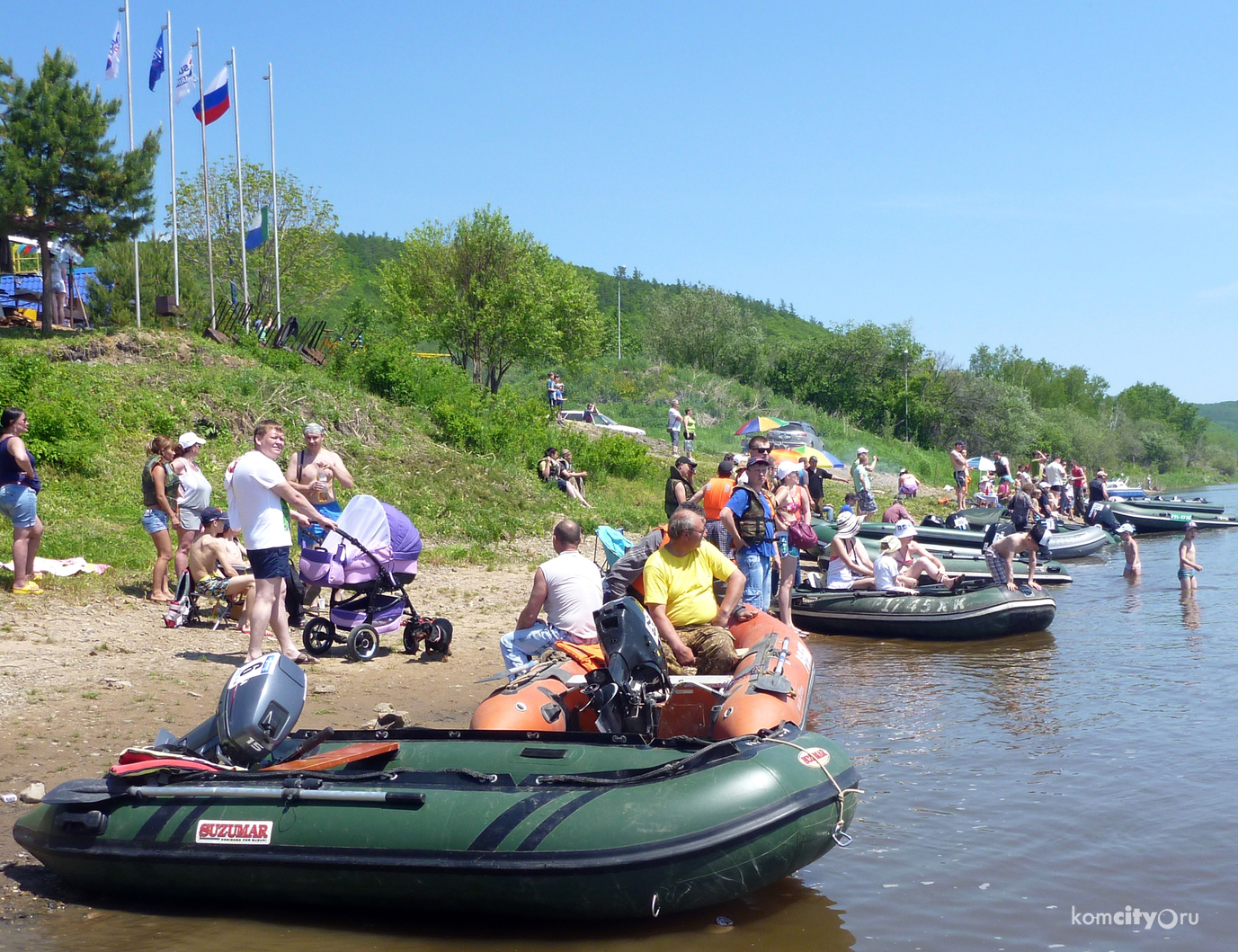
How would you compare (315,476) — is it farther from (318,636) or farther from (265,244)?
(265,244)

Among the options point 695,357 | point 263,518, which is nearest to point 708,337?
point 695,357

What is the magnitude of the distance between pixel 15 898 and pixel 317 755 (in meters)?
1.39

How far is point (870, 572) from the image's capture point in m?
13.3

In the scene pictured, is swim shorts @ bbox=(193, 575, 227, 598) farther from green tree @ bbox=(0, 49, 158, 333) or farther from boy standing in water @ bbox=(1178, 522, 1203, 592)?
boy standing in water @ bbox=(1178, 522, 1203, 592)

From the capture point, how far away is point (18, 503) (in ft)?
28.7

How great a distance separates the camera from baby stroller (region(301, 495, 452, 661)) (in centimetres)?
850

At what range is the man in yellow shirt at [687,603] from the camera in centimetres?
671

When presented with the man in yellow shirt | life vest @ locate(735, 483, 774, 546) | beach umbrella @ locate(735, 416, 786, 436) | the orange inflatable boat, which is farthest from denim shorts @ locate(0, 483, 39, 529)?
beach umbrella @ locate(735, 416, 786, 436)

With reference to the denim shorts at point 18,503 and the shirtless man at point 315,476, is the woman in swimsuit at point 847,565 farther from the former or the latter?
the denim shorts at point 18,503

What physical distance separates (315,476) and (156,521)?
1.89 m

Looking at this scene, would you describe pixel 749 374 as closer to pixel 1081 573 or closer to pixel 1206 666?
pixel 1081 573

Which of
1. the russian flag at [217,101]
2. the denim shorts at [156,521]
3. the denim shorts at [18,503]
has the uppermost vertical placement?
the russian flag at [217,101]

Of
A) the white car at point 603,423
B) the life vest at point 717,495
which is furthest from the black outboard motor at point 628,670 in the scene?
the white car at point 603,423

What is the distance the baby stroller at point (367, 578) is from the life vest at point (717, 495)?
9.36 ft
